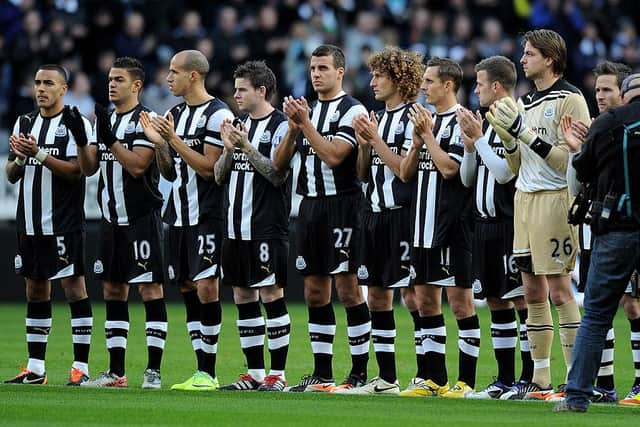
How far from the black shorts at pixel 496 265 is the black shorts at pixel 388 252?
563 mm

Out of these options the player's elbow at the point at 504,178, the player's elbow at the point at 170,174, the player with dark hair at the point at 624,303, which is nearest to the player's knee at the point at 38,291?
the player's elbow at the point at 170,174

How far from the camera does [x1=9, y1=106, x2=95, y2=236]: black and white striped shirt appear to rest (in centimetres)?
1203

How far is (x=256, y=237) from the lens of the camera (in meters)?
11.4

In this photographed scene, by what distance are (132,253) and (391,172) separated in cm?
225

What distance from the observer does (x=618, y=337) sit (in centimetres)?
1590

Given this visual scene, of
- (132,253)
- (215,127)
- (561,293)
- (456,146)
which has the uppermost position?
(215,127)

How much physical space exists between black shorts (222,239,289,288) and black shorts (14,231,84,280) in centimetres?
138

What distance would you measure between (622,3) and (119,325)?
51.3 feet

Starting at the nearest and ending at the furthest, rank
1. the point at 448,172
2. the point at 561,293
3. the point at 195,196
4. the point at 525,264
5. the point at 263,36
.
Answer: the point at 561,293 → the point at 525,264 → the point at 448,172 → the point at 195,196 → the point at 263,36

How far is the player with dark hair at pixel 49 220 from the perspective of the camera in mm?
11875

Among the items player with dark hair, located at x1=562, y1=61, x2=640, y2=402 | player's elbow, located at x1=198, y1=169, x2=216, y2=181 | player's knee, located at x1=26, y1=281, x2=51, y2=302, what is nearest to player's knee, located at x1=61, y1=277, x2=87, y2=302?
player's knee, located at x1=26, y1=281, x2=51, y2=302

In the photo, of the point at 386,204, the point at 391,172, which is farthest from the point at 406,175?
the point at 386,204

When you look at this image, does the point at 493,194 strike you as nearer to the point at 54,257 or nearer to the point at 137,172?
the point at 137,172

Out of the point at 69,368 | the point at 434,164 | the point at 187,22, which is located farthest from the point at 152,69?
the point at 434,164
